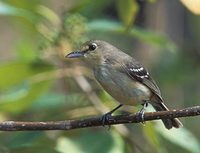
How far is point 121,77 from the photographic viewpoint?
3.82 metres

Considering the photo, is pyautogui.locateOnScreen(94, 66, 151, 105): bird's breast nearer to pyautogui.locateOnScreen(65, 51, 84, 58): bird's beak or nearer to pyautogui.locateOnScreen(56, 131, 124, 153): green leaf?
pyautogui.locateOnScreen(65, 51, 84, 58): bird's beak

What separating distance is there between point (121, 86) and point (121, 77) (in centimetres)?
10

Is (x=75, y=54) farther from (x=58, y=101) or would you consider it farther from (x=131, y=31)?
(x=58, y=101)

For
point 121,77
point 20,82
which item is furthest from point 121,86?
point 20,82

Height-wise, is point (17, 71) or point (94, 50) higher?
point (94, 50)

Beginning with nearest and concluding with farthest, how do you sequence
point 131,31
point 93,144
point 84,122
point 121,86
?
point 84,122, point 93,144, point 121,86, point 131,31

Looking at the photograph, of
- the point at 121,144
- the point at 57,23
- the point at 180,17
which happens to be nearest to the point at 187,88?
the point at 180,17

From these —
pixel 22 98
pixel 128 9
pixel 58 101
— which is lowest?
pixel 58 101

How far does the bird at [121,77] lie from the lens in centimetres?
371

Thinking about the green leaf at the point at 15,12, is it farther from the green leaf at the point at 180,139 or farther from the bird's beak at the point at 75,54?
the green leaf at the point at 180,139

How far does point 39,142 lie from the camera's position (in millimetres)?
3539

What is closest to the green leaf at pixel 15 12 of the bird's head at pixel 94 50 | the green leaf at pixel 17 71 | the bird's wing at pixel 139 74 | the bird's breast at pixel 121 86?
the green leaf at pixel 17 71

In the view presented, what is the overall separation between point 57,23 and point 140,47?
5.37ft

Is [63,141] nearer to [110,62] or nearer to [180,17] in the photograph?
[110,62]
